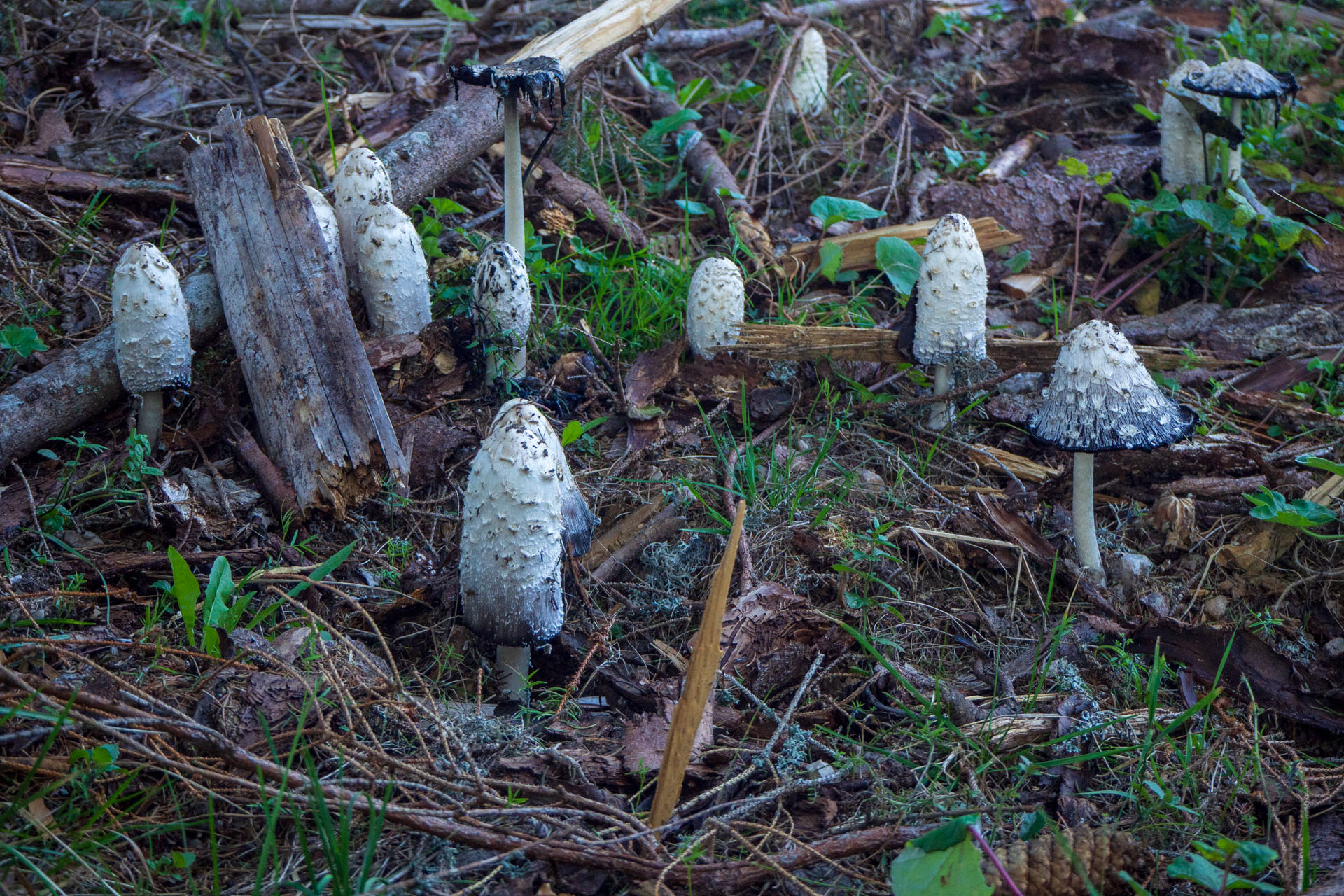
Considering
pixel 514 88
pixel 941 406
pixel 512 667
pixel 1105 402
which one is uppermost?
pixel 514 88

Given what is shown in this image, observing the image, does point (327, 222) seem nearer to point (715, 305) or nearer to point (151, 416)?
point (151, 416)

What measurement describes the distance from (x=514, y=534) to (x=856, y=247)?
2422mm

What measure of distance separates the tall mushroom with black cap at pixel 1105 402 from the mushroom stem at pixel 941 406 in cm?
74

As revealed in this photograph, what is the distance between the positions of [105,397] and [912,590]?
2667 mm

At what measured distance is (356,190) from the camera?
131 inches

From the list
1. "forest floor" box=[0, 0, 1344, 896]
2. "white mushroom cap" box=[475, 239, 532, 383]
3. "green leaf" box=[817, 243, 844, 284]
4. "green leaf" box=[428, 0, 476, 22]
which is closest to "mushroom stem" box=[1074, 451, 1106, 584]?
"forest floor" box=[0, 0, 1344, 896]

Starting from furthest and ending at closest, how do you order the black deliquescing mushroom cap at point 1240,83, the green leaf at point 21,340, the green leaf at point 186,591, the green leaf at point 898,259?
the green leaf at point 898,259 → the black deliquescing mushroom cap at point 1240,83 → the green leaf at point 21,340 → the green leaf at point 186,591

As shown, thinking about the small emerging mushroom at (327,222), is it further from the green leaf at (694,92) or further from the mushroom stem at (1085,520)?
the mushroom stem at (1085,520)

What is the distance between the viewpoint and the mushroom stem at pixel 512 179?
3.21 meters

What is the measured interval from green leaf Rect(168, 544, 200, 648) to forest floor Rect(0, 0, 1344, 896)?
55 millimetres

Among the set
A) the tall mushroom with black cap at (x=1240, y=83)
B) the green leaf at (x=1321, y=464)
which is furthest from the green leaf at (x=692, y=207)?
the green leaf at (x=1321, y=464)

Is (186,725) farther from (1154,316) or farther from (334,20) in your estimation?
(334,20)

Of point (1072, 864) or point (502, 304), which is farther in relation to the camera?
point (502, 304)

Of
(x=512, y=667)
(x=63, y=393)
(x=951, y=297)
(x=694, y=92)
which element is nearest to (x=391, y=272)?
(x=63, y=393)
